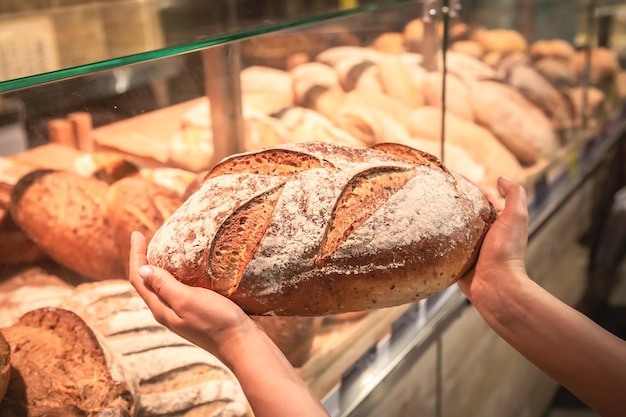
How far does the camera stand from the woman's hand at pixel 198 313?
826 mm

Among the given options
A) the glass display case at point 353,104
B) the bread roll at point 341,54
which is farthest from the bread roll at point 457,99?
the bread roll at point 341,54

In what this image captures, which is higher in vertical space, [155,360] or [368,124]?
[368,124]

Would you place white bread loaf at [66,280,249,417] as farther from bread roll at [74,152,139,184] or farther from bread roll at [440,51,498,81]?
bread roll at [440,51,498,81]

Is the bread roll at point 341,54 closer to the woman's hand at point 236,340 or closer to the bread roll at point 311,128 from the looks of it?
the bread roll at point 311,128

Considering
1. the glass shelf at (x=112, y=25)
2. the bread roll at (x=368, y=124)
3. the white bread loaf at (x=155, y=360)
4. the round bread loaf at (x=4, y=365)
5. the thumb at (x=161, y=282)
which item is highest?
the glass shelf at (x=112, y=25)

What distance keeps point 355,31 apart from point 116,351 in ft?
3.32

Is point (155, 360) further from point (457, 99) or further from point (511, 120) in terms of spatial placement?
point (511, 120)

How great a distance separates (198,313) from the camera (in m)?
0.83

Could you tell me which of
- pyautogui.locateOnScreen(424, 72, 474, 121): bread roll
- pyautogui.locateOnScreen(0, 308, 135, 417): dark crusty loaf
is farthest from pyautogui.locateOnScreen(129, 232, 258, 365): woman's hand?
pyautogui.locateOnScreen(424, 72, 474, 121): bread roll

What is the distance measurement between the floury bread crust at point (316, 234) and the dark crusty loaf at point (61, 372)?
18cm

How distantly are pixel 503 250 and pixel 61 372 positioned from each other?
2.32 ft

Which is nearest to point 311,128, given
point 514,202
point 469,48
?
point 514,202

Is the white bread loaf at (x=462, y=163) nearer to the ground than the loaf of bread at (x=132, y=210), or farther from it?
nearer to the ground

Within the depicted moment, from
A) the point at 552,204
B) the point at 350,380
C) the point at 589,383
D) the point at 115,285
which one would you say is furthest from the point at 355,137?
the point at 552,204
